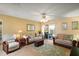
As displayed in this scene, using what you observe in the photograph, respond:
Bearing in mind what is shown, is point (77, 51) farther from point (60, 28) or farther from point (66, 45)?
point (60, 28)

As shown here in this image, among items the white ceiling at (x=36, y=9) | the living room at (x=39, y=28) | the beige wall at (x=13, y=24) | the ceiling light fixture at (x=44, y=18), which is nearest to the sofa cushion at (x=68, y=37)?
the living room at (x=39, y=28)

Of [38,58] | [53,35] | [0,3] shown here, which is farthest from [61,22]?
[0,3]

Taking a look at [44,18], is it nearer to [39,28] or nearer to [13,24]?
[39,28]

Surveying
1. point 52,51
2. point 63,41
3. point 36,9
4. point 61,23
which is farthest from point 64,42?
point 36,9

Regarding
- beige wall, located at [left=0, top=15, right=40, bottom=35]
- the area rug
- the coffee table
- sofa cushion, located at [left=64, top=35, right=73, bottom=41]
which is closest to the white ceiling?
beige wall, located at [left=0, top=15, right=40, bottom=35]

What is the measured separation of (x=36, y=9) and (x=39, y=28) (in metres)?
0.50

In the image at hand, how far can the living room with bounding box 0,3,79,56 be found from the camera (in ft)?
6.39

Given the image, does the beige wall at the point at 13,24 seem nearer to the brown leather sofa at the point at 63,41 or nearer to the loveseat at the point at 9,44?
the loveseat at the point at 9,44

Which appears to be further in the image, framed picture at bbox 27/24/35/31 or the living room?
framed picture at bbox 27/24/35/31

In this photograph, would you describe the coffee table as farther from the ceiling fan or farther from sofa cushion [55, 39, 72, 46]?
the ceiling fan

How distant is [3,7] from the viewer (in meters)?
1.93

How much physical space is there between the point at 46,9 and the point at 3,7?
1026 millimetres

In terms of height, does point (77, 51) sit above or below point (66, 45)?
below

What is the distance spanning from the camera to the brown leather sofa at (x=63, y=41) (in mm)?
2006
